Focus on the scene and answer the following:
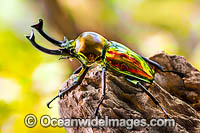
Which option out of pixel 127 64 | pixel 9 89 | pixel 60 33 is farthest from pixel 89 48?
pixel 60 33

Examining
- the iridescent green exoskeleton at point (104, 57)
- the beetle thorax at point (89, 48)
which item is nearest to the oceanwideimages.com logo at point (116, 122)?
the iridescent green exoskeleton at point (104, 57)

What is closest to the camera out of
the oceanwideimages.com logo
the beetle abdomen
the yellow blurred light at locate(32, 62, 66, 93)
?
the oceanwideimages.com logo

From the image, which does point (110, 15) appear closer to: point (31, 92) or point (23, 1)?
point (23, 1)

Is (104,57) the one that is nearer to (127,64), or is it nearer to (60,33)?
(127,64)

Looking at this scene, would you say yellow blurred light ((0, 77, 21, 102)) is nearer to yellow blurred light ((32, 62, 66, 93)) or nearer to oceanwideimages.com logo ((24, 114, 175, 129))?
yellow blurred light ((32, 62, 66, 93))

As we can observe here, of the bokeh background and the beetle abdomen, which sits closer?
the beetle abdomen

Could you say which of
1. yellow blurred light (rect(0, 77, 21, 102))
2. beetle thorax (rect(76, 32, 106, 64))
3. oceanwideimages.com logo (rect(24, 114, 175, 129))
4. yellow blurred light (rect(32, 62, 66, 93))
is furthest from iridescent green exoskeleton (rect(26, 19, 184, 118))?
yellow blurred light (rect(32, 62, 66, 93))

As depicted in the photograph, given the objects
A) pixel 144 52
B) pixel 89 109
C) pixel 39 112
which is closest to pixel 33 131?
pixel 39 112

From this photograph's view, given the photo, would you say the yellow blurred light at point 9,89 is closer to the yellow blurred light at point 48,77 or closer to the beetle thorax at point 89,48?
the yellow blurred light at point 48,77
